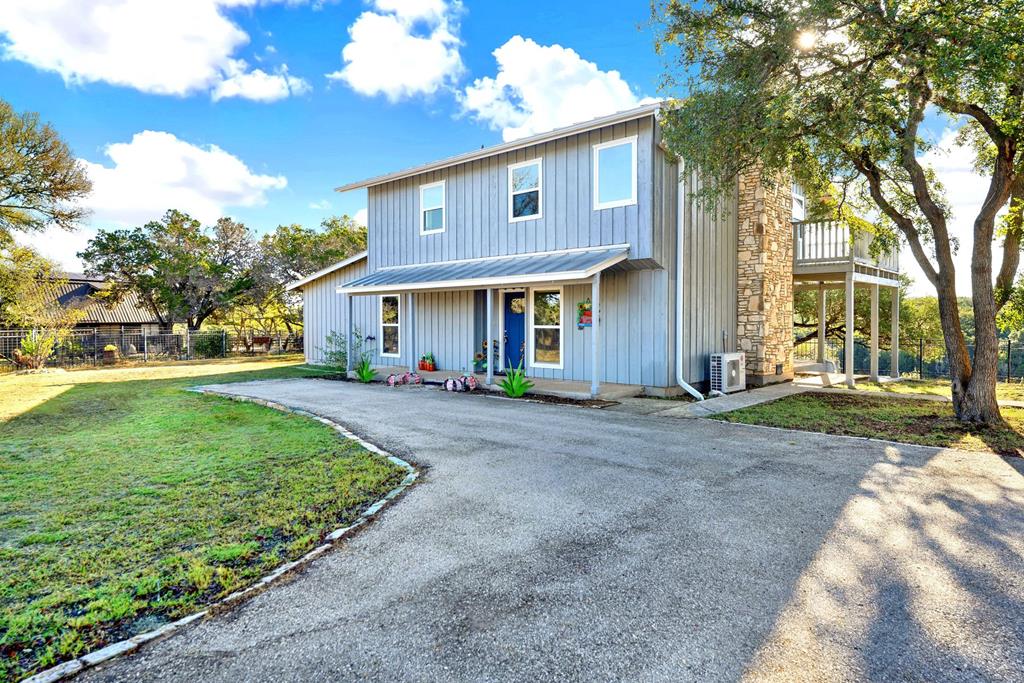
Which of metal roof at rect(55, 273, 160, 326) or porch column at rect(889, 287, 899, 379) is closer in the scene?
porch column at rect(889, 287, 899, 379)

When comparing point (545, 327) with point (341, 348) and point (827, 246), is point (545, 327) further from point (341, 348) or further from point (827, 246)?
point (341, 348)

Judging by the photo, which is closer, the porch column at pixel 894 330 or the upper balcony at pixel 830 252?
the upper balcony at pixel 830 252

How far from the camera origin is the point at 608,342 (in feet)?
36.8

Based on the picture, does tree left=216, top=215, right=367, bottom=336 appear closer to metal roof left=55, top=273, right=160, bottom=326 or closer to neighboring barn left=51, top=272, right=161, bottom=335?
neighboring barn left=51, top=272, right=161, bottom=335

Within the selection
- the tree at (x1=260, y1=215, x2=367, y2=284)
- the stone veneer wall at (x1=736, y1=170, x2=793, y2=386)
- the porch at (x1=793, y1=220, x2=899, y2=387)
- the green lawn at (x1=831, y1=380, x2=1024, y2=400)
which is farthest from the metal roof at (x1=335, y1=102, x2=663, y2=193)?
the tree at (x1=260, y1=215, x2=367, y2=284)

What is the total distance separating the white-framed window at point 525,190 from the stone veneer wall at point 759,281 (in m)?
4.76

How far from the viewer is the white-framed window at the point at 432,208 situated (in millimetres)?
13977

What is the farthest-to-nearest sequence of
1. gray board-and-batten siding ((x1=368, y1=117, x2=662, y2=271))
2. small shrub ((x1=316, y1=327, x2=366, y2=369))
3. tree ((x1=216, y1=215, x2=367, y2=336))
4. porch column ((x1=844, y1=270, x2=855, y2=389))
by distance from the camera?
tree ((x1=216, y1=215, x2=367, y2=336)) → small shrub ((x1=316, y1=327, x2=366, y2=369)) → porch column ((x1=844, y1=270, x2=855, y2=389)) → gray board-and-batten siding ((x1=368, y1=117, x2=662, y2=271))

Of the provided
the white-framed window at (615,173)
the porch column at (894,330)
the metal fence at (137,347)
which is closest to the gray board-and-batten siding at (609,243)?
the white-framed window at (615,173)

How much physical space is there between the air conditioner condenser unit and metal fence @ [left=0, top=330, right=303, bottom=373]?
806 inches

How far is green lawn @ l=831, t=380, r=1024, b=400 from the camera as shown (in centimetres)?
1098

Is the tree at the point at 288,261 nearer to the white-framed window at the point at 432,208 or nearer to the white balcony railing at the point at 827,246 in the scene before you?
the white-framed window at the point at 432,208

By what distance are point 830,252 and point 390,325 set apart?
38.2ft

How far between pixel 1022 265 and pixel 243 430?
44.0ft
